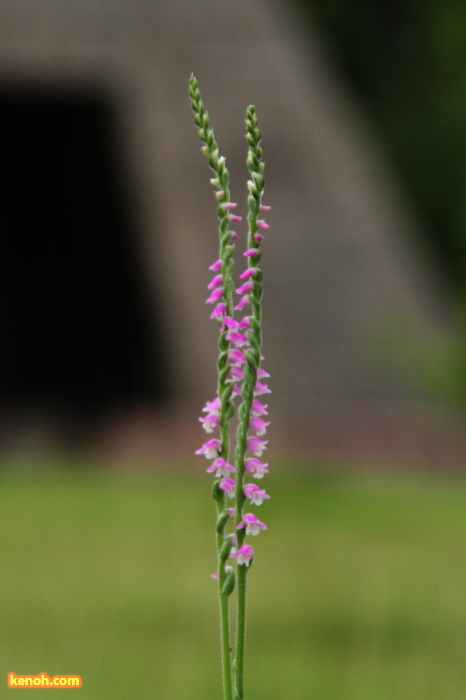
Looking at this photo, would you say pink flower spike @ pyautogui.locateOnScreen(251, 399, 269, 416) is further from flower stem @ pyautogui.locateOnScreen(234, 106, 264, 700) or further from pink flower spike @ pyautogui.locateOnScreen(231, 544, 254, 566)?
pink flower spike @ pyautogui.locateOnScreen(231, 544, 254, 566)

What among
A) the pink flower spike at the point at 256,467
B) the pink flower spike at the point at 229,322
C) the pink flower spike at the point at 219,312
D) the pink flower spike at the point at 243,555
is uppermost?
the pink flower spike at the point at 219,312

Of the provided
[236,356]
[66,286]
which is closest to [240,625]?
[236,356]

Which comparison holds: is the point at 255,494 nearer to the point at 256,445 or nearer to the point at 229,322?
the point at 256,445

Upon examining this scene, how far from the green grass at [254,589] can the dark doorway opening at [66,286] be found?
438 cm

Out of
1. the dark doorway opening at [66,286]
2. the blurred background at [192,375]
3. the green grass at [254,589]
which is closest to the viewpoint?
the green grass at [254,589]

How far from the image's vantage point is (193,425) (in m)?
8.59

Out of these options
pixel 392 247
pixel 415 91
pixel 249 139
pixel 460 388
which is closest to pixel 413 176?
pixel 415 91

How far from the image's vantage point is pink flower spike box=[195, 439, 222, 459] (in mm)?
1202

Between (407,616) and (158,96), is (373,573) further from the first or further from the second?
(158,96)

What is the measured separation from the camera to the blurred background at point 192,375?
366cm

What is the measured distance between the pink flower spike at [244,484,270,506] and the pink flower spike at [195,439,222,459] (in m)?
0.05

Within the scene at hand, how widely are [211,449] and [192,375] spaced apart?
7.68 metres

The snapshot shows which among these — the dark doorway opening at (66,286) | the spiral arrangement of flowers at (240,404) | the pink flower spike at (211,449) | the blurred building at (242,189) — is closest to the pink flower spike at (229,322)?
the spiral arrangement of flowers at (240,404)

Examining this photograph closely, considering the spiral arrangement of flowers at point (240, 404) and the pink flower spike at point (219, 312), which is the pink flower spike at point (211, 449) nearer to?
the spiral arrangement of flowers at point (240, 404)
